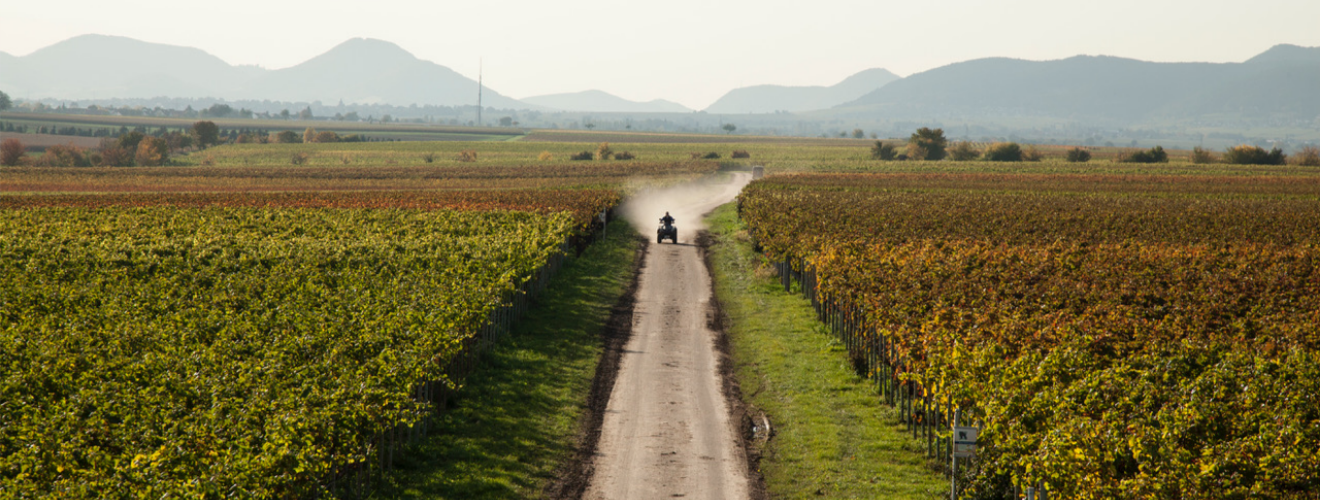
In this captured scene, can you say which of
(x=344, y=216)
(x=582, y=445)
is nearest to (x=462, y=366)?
(x=582, y=445)

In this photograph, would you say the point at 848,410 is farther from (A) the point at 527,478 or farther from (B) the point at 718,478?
(A) the point at 527,478

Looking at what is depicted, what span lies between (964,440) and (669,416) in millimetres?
8816

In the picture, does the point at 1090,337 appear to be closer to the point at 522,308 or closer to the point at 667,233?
the point at 522,308

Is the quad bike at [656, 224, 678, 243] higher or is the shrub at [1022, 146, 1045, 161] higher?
the shrub at [1022, 146, 1045, 161]

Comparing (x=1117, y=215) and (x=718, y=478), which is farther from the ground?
(x=1117, y=215)

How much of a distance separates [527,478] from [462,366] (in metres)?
7.03

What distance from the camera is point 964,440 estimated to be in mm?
15711

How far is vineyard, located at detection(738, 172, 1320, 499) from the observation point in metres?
13.0

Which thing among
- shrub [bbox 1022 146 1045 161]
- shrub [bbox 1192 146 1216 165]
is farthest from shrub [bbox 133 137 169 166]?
shrub [bbox 1192 146 1216 165]

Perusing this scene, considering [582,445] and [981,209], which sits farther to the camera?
[981,209]

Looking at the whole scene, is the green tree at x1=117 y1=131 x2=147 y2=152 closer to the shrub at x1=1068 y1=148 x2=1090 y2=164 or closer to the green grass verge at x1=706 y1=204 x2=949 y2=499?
the shrub at x1=1068 y1=148 x2=1090 y2=164

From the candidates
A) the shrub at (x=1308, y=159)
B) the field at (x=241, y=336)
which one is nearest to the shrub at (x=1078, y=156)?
the shrub at (x=1308, y=159)

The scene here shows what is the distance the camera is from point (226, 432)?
14.8 m

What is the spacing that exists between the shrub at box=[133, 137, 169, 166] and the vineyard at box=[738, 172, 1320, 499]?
5283 inches
